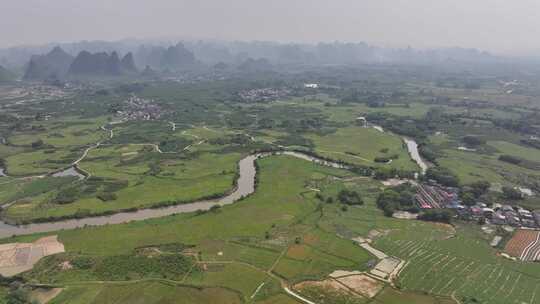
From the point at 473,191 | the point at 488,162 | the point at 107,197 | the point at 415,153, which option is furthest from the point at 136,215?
the point at 488,162

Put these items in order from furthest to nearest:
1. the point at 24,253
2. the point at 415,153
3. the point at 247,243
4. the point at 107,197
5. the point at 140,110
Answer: the point at 140,110
the point at 415,153
the point at 107,197
the point at 247,243
the point at 24,253

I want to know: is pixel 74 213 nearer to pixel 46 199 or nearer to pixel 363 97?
pixel 46 199

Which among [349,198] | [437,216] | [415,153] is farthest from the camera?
[415,153]

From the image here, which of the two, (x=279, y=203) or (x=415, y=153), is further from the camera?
(x=415, y=153)

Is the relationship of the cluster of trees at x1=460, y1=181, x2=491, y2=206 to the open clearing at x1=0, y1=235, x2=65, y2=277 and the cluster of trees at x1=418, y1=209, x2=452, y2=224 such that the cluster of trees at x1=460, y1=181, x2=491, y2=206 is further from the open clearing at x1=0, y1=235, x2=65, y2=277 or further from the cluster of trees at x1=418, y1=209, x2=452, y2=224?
the open clearing at x1=0, y1=235, x2=65, y2=277

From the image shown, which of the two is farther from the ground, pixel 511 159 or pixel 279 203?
pixel 511 159

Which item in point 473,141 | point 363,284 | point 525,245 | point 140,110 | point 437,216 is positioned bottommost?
point 363,284

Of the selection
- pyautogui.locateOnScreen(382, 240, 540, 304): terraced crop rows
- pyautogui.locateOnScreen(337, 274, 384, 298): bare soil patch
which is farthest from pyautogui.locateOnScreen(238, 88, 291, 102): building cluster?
pyautogui.locateOnScreen(337, 274, 384, 298): bare soil patch

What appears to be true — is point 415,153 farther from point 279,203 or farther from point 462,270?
point 462,270

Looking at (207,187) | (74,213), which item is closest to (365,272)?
(207,187)
